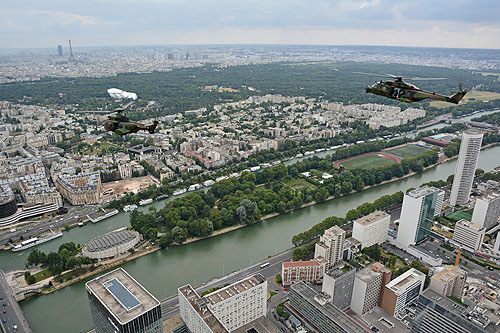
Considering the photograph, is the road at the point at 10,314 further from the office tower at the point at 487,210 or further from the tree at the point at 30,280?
the office tower at the point at 487,210

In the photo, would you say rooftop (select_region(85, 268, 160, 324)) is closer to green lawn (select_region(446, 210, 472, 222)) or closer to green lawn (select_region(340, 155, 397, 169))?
green lawn (select_region(446, 210, 472, 222))

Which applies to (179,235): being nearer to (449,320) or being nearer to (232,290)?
(232,290)

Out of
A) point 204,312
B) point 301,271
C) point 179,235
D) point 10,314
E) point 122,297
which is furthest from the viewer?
point 179,235

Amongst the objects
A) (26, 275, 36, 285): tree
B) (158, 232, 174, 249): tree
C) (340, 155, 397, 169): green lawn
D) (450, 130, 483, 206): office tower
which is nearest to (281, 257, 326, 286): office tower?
(158, 232, 174, 249): tree

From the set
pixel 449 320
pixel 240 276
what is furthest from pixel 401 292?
pixel 240 276

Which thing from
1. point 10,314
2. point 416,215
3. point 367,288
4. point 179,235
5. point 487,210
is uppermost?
point 416,215

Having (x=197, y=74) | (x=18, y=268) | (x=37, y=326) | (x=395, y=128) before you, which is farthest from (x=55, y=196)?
(x=197, y=74)
